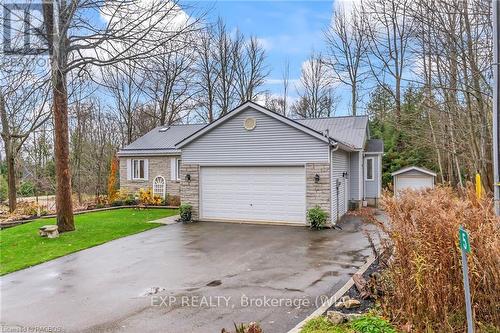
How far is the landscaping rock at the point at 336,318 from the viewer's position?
4480 mm

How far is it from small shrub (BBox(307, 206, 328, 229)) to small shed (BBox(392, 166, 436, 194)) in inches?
424

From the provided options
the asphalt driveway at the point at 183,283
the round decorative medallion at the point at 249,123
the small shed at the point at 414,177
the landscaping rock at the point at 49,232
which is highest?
the round decorative medallion at the point at 249,123

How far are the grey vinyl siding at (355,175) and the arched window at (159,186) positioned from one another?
1088 cm

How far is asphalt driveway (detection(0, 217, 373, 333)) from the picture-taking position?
17.7 ft

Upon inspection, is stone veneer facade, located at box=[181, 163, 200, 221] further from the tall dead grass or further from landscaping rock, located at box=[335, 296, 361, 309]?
the tall dead grass

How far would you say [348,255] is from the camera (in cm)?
909

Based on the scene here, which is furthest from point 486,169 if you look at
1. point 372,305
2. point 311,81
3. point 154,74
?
point 311,81

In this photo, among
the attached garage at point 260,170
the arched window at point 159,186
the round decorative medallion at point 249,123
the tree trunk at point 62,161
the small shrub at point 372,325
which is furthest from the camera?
the arched window at point 159,186

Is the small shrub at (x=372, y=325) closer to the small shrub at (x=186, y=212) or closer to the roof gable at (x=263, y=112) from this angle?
the roof gable at (x=263, y=112)

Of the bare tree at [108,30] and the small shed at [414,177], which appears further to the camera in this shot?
the small shed at [414,177]

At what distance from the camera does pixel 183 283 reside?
707 cm

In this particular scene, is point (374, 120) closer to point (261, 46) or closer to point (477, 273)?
point (261, 46)

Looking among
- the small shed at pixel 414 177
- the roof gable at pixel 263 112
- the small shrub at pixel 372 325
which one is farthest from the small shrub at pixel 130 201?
the small shrub at pixel 372 325

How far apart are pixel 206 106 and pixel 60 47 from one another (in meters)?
21.7
